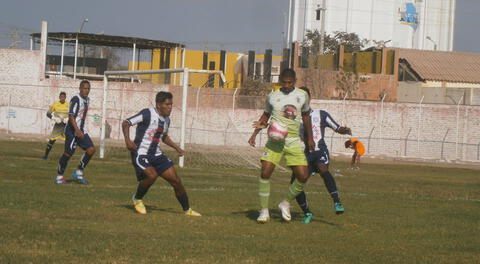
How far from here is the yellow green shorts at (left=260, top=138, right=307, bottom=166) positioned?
41.2ft

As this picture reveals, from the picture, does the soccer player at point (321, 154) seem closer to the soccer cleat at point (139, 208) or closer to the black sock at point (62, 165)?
the soccer cleat at point (139, 208)

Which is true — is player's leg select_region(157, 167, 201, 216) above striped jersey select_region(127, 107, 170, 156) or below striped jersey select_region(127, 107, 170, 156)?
below

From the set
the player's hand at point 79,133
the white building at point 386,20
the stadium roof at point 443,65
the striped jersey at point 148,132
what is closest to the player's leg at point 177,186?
the striped jersey at point 148,132

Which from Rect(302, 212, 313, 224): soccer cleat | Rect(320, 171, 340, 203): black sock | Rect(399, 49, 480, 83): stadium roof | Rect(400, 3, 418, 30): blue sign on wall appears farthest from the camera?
Rect(400, 3, 418, 30): blue sign on wall

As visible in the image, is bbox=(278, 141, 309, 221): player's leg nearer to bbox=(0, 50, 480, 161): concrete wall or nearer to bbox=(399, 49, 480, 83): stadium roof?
bbox=(0, 50, 480, 161): concrete wall

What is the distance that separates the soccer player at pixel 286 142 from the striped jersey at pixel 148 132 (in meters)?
1.53

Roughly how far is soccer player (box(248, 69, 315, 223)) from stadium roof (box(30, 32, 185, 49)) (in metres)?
44.8

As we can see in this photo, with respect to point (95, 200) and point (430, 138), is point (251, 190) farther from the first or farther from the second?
point (430, 138)

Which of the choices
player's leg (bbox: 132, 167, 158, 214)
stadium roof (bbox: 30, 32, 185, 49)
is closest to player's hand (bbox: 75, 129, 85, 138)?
player's leg (bbox: 132, 167, 158, 214)

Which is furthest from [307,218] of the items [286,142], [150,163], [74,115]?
[74,115]

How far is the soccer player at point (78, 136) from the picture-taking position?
17672 millimetres

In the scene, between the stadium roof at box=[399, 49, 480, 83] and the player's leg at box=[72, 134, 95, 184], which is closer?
the player's leg at box=[72, 134, 95, 184]

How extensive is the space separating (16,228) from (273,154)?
154 inches

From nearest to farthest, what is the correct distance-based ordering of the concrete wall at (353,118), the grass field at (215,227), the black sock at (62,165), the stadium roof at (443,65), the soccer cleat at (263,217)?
the grass field at (215,227) < the soccer cleat at (263,217) < the black sock at (62,165) < the concrete wall at (353,118) < the stadium roof at (443,65)
